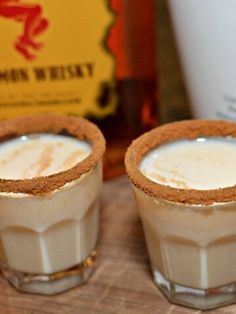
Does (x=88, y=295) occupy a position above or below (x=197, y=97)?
below

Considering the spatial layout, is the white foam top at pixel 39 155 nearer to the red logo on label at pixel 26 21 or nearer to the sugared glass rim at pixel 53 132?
the sugared glass rim at pixel 53 132

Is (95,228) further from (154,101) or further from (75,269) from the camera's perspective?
(154,101)

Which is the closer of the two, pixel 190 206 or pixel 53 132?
pixel 190 206

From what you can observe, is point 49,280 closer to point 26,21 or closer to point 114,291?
point 114,291

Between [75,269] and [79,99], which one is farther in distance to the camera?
[79,99]

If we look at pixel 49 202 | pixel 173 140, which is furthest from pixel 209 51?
pixel 49 202

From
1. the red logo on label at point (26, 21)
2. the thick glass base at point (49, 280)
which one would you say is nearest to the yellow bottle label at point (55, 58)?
the red logo on label at point (26, 21)

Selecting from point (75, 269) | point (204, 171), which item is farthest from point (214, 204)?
point (75, 269)
